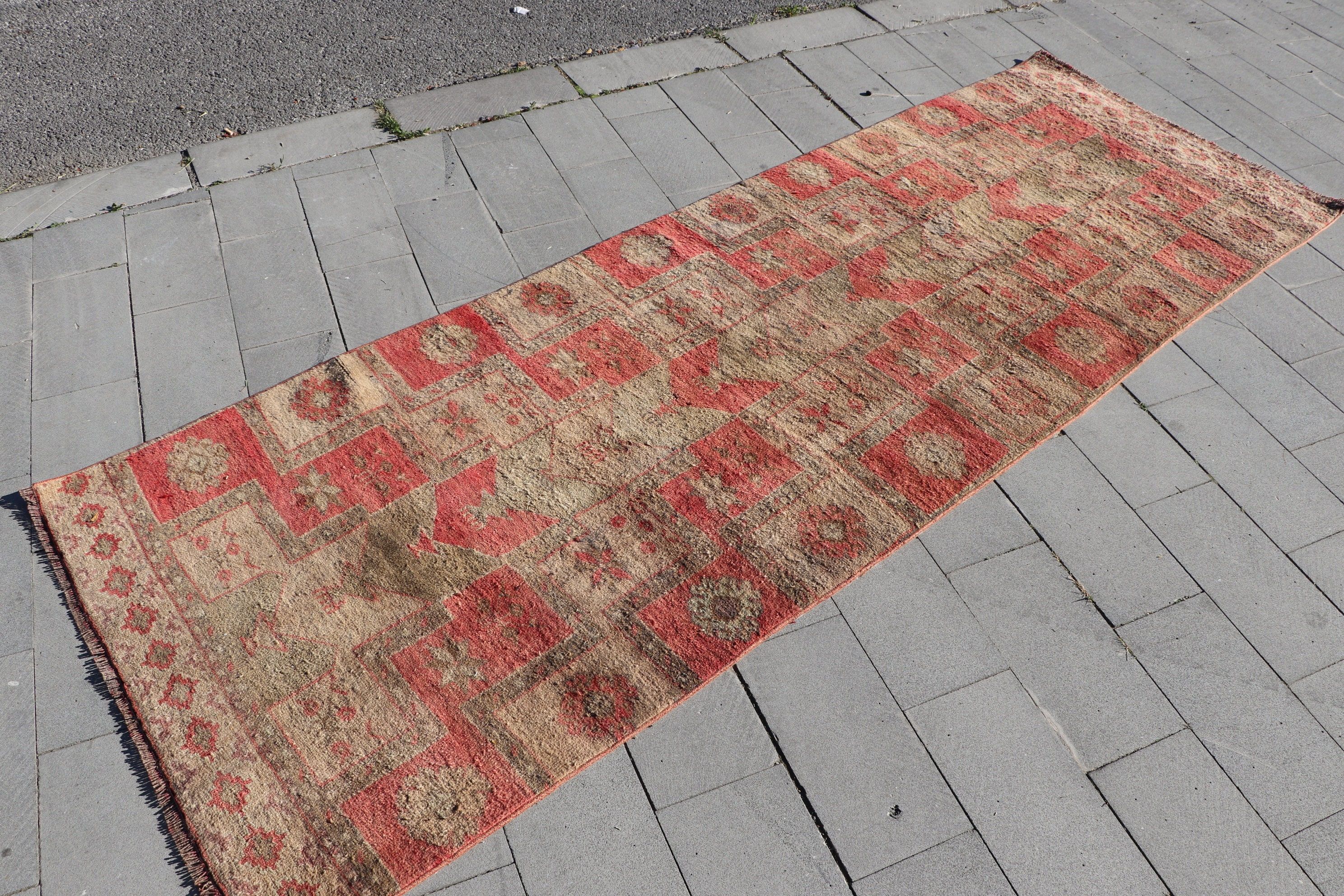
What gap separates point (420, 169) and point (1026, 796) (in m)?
3.89

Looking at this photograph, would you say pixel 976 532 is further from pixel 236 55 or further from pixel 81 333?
pixel 236 55

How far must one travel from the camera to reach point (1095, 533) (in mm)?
3189

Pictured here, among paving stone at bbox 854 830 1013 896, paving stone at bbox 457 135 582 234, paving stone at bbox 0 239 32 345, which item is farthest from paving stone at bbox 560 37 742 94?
paving stone at bbox 854 830 1013 896

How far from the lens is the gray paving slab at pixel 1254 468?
10.7ft

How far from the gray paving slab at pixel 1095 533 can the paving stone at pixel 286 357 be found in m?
2.76

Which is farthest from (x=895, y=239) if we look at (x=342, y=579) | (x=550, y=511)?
(x=342, y=579)

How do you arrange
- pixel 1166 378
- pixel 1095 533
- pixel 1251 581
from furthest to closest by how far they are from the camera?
pixel 1166 378, pixel 1095 533, pixel 1251 581

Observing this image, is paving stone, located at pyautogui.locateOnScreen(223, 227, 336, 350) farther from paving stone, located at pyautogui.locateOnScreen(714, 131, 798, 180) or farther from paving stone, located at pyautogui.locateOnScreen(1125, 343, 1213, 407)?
paving stone, located at pyautogui.locateOnScreen(1125, 343, 1213, 407)

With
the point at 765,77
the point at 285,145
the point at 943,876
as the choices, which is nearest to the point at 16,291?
the point at 285,145

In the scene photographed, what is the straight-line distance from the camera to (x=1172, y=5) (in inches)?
245

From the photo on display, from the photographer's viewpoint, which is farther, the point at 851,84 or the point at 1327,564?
the point at 851,84

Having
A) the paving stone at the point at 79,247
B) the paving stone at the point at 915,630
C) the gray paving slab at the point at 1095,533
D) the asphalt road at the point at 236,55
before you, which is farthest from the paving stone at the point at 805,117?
the paving stone at the point at 79,247

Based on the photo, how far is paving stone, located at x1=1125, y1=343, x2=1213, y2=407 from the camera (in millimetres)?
3660

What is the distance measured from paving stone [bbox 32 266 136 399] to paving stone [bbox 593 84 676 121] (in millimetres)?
2582
